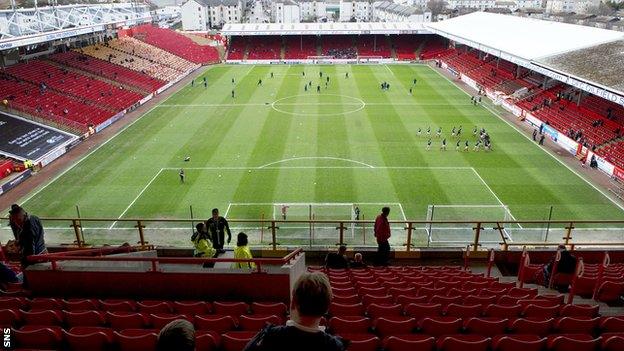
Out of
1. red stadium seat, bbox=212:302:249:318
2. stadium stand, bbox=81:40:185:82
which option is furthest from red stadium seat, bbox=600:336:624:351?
stadium stand, bbox=81:40:185:82

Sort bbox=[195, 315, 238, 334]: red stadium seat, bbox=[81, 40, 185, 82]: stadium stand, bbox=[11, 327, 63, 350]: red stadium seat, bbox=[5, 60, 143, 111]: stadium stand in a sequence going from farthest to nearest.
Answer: bbox=[81, 40, 185, 82]: stadium stand → bbox=[5, 60, 143, 111]: stadium stand → bbox=[195, 315, 238, 334]: red stadium seat → bbox=[11, 327, 63, 350]: red stadium seat

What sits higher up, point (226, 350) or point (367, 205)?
point (226, 350)

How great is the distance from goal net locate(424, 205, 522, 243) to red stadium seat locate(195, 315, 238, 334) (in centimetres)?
1437

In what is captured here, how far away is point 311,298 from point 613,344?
483 cm

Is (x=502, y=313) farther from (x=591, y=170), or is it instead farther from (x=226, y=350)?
(x=591, y=170)

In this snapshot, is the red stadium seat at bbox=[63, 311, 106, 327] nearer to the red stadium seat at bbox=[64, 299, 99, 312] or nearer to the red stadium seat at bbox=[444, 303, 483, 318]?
the red stadium seat at bbox=[64, 299, 99, 312]

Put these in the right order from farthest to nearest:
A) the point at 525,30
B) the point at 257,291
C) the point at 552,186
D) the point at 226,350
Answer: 1. the point at 525,30
2. the point at 552,186
3. the point at 257,291
4. the point at 226,350

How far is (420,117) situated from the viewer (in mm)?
42688

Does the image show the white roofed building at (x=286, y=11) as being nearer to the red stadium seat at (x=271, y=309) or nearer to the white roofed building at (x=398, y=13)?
the white roofed building at (x=398, y=13)

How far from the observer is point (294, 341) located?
301cm

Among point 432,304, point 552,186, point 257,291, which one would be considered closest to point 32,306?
point 257,291

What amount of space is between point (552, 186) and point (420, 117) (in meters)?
16.7

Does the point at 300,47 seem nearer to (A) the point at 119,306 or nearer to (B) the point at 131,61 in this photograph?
(B) the point at 131,61

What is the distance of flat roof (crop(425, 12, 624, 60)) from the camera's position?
4487 centimetres
